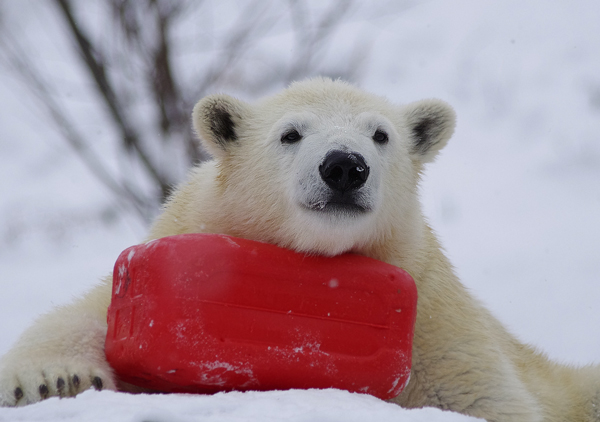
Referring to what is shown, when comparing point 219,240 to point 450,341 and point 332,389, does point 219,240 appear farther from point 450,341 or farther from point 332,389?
point 450,341

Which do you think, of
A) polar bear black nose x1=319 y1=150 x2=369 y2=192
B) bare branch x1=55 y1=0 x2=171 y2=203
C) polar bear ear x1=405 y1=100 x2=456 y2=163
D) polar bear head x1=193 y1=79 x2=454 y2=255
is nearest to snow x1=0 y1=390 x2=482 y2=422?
polar bear head x1=193 y1=79 x2=454 y2=255

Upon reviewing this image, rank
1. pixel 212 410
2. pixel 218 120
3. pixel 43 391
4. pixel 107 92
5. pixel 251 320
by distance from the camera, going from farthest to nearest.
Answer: pixel 107 92, pixel 218 120, pixel 251 320, pixel 43 391, pixel 212 410

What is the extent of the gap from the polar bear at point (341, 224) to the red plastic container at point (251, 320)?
21 cm

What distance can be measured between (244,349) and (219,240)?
45cm

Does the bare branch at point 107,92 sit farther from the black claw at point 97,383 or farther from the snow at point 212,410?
the snow at point 212,410

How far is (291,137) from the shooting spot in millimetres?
3002

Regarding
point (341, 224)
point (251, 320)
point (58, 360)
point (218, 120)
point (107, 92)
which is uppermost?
point (107, 92)

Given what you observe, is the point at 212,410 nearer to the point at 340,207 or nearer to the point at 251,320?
the point at 251,320

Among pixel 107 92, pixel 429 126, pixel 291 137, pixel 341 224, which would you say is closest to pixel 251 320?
pixel 341 224

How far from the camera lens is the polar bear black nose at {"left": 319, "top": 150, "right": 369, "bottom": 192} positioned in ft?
8.36

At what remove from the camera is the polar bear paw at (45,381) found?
2.17m

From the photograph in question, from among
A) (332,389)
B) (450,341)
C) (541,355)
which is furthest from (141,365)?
(541,355)

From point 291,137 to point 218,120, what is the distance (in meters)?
0.48

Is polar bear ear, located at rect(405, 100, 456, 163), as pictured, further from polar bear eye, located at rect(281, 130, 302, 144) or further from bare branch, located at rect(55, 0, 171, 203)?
bare branch, located at rect(55, 0, 171, 203)
